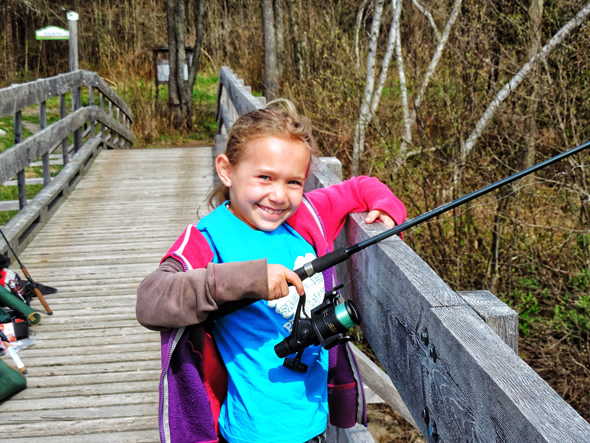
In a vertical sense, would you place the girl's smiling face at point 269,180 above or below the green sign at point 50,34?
below

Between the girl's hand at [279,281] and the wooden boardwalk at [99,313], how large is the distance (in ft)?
5.07

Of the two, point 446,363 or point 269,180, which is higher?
point 269,180

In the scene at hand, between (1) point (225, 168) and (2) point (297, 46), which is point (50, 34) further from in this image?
(1) point (225, 168)

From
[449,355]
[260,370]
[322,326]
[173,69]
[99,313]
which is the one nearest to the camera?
[449,355]

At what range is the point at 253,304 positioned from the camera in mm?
1873

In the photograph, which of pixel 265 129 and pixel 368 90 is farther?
pixel 368 90

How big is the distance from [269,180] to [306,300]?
1.24 feet

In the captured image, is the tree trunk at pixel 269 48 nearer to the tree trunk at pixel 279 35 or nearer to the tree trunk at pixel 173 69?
the tree trunk at pixel 279 35

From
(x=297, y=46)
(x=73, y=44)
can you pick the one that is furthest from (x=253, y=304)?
(x=297, y=46)

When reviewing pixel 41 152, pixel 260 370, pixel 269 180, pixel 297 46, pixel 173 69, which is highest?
pixel 297 46

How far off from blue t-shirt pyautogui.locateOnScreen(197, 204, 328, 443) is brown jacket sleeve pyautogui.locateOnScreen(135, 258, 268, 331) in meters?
0.23

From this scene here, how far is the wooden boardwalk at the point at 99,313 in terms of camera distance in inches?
118

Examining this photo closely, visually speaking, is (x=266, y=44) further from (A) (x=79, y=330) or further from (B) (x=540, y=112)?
(A) (x=79, y=330)

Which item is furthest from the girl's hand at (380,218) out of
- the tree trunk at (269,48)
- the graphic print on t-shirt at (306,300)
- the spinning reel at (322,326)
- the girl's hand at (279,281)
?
the tree trunk at (269,48)
